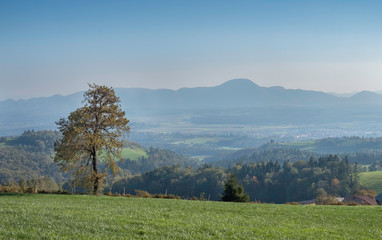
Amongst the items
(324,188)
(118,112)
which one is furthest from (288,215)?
(324,188)

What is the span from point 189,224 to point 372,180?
428 feet

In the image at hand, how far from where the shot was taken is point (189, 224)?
55.2 feet

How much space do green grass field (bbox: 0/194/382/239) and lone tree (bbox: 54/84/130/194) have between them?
11.6m

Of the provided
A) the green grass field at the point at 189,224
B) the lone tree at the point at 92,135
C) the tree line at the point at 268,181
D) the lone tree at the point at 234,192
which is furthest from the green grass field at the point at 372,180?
the green grass field at the point at 189,224

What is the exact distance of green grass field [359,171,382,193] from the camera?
119562 millimetres

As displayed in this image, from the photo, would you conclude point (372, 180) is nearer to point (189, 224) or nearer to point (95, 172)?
point (95, 172)

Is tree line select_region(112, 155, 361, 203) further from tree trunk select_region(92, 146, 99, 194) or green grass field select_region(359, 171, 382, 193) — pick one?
tree trunk select_region(92, 146, 99, 194)

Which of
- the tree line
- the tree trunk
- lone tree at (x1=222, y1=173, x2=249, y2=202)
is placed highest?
the tree trunk

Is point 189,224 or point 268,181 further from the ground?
point 189,224

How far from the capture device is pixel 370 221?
1989 cm

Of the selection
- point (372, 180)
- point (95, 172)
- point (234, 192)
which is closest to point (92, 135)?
point (95, 172)

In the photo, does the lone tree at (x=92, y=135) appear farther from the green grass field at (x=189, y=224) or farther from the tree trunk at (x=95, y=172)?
the green grass field at (x=189, y=224)

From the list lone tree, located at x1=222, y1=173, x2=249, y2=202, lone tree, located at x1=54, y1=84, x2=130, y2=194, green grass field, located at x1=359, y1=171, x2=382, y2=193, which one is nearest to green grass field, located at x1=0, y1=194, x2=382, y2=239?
lone tree, located at x1=54, y1=84, x2=130, y2=194

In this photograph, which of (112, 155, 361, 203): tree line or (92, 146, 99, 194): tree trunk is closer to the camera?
(92, 146, 99, 194): tree trunk
